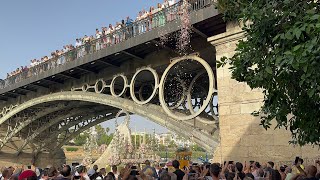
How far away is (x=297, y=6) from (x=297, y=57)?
150 centimetres

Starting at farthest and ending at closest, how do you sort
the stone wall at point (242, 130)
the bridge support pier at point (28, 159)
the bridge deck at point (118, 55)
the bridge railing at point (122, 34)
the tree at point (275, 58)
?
the bridge support pier at point (28, 159) → the bridge railing at point (122, 34) → the bridge deck at point (118, 55) → the stone wall at point (242, 130) → the tree at point (275, 58)

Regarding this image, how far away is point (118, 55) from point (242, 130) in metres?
9.17

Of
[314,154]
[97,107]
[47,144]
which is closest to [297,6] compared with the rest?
[314,154]

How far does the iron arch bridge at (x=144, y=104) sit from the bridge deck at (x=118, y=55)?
0.90 metres

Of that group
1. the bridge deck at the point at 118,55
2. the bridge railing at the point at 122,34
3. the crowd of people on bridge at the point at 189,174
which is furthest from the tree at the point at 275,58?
the bridge railing at the point at 122,34

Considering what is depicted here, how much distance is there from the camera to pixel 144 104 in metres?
17.4

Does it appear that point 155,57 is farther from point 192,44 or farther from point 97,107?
point 97,107

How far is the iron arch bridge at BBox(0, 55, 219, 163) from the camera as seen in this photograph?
49.4 ft

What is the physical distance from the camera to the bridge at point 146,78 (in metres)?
14.5

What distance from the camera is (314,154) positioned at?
9695 millimetres

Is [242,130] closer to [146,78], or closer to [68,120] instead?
[146,78]

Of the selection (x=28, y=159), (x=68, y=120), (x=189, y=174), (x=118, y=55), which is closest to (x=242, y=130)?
(x=189, y=174)

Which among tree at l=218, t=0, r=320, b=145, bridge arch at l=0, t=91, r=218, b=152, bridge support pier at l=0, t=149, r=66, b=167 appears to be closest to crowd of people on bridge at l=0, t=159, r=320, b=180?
tree at l=218, t=0, r=320, b=145

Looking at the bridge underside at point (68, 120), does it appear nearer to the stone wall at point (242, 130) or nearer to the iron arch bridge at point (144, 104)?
the iron arch bridge at point (144, 104)
